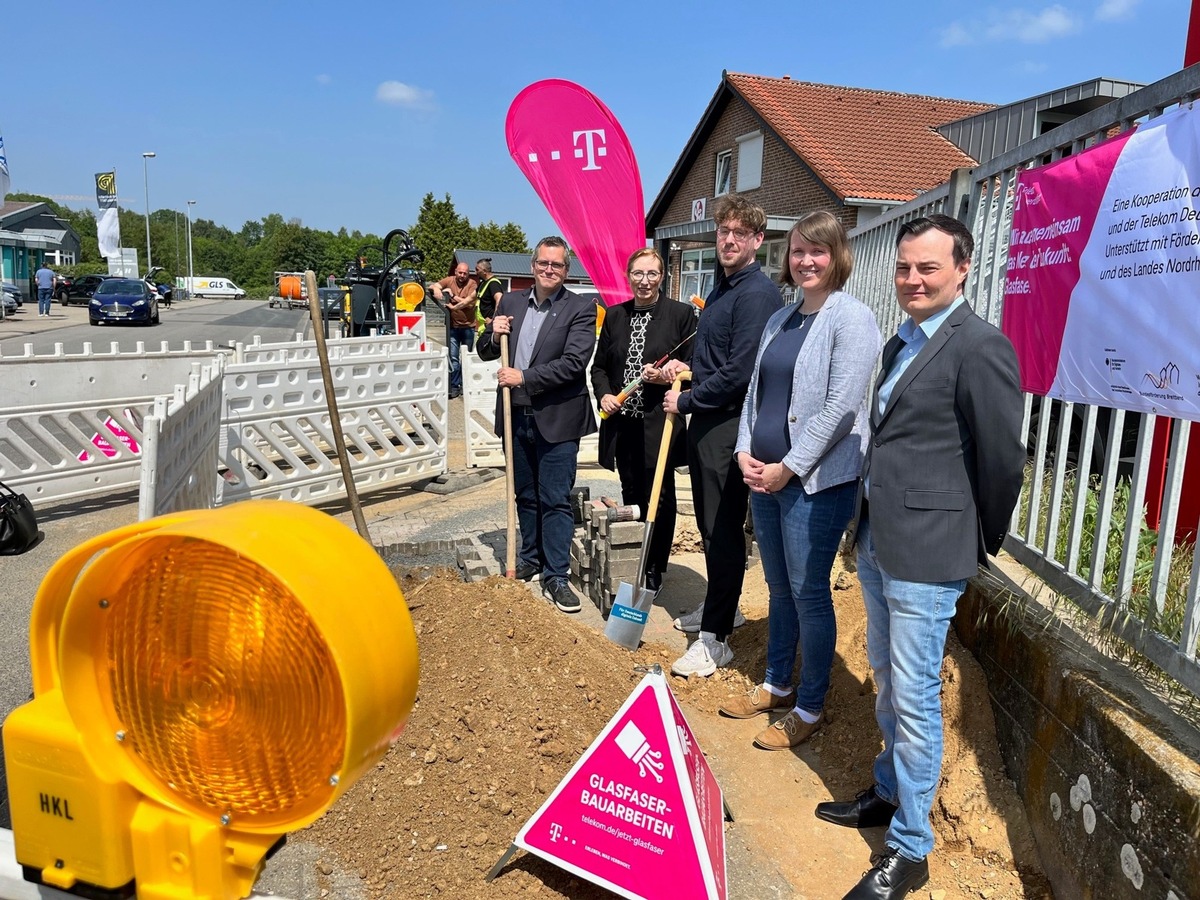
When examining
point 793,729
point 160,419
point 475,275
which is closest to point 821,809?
point 793,729

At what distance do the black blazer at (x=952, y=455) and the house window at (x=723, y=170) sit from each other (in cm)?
2541

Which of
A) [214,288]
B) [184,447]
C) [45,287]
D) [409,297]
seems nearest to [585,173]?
[184,447]

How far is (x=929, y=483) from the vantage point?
8.27 feet

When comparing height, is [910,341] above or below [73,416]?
above

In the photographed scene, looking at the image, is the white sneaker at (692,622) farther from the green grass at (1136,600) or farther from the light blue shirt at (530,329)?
the green grass at (1136,600)

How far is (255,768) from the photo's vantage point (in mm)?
1066

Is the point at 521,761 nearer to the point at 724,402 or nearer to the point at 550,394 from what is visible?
the point at 724,402

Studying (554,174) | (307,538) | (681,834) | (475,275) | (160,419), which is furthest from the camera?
(475,275)

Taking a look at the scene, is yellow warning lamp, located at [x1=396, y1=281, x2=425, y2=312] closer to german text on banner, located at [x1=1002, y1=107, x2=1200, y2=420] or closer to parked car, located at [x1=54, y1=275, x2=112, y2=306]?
german text on banner, located at [x1=1002, y1=107, x2=1200, y2=420]

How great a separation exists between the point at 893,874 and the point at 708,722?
50.0 inches

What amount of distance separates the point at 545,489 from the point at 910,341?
9.27 ft

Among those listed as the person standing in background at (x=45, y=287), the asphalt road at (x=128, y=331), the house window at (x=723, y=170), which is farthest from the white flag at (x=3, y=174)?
the person standing in background at (x=45, y=287)

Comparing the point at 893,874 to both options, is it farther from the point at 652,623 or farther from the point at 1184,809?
the point at 652,623

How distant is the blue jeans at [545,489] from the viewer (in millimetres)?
5082
